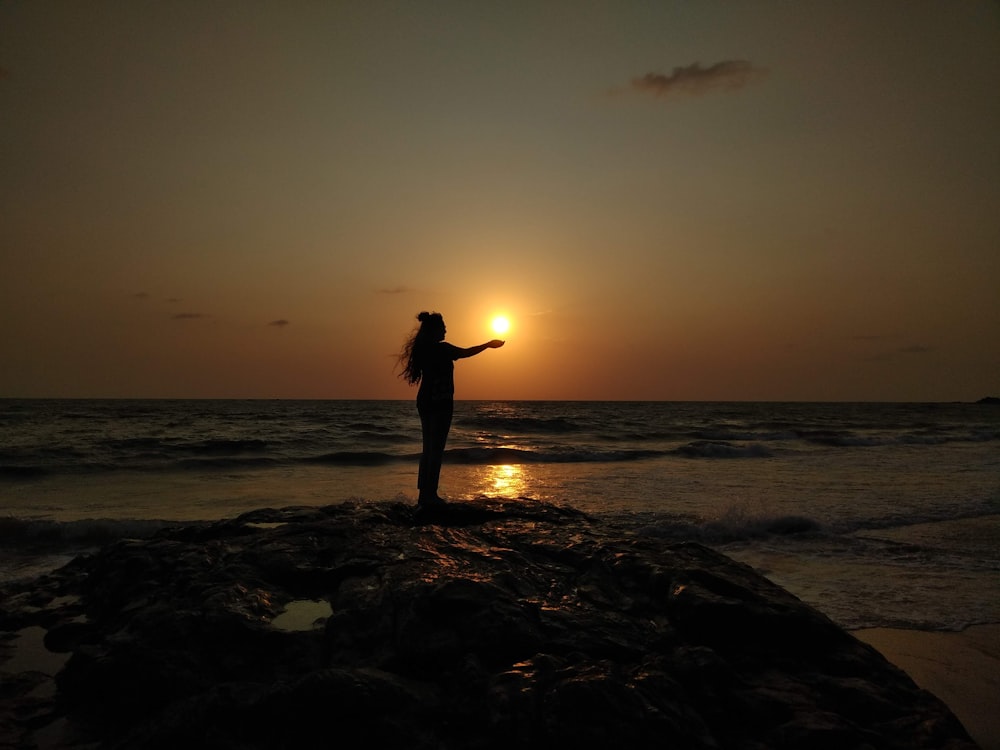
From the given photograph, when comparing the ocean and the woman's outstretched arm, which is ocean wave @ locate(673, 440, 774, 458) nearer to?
the ocean

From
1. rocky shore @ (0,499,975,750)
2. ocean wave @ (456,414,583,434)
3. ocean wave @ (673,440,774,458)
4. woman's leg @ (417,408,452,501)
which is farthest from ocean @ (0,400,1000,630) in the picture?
ocean wave @ (456,414,583,434)

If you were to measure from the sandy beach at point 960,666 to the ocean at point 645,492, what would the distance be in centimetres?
26

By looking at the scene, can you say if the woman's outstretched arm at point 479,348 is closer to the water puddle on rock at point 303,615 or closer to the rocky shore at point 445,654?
the rocky shore at point 445,654

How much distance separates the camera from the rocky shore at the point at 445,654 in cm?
300

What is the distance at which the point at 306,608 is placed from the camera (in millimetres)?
4500

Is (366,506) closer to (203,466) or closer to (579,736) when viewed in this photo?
(579,736)

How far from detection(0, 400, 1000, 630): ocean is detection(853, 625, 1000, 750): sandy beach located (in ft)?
0.86

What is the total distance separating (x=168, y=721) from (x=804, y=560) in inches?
338

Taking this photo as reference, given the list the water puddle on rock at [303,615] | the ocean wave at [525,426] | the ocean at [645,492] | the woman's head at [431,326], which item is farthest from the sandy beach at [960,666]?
the ocean wave at [525,426]

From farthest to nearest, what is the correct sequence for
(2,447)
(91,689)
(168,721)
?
(2,447)
(91,689)
(168,721)

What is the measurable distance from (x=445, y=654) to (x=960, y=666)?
4.82 m

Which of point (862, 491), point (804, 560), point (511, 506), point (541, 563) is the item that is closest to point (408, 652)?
point (541, 563)

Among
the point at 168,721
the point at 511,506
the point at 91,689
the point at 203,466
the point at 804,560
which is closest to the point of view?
the point at 168,721

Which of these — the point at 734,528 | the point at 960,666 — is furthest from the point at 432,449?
the point at 734,528
